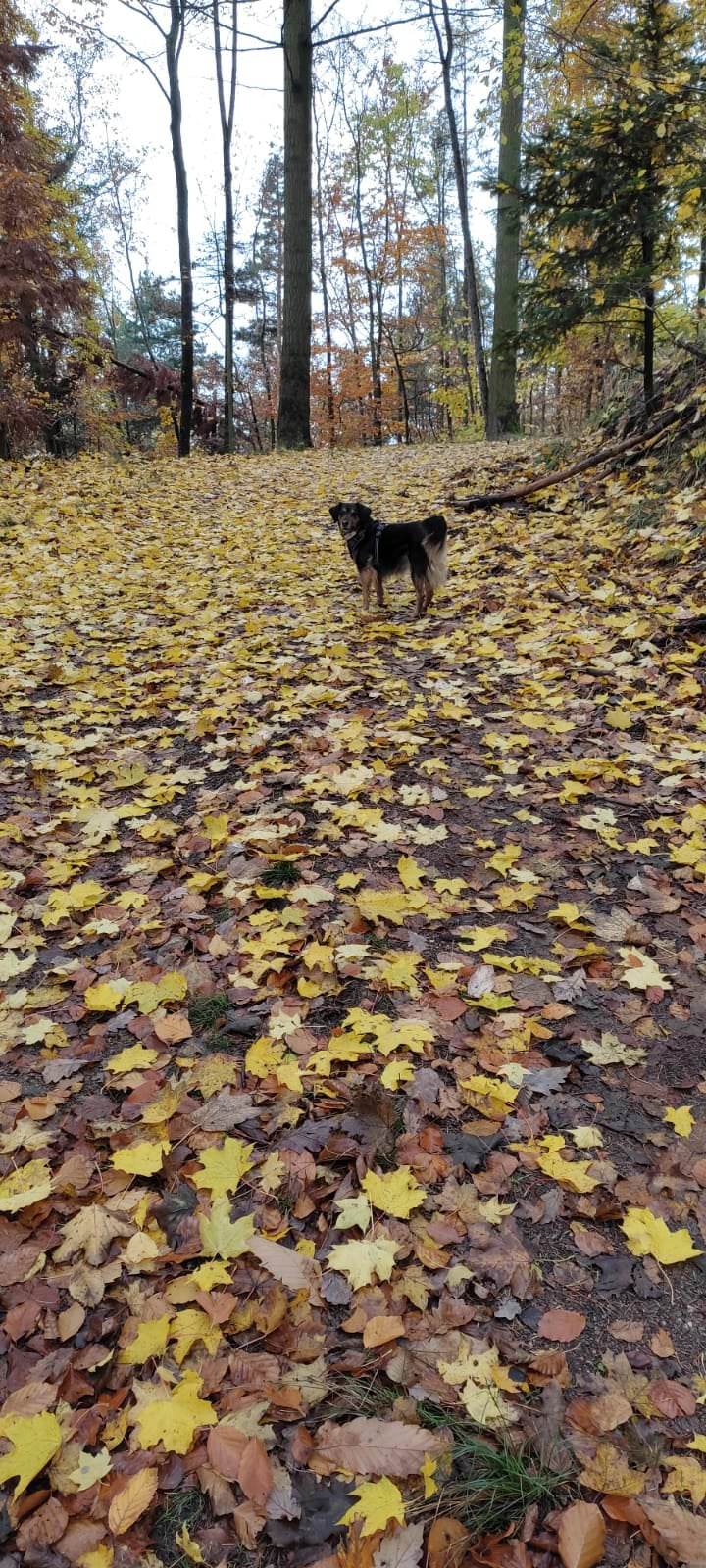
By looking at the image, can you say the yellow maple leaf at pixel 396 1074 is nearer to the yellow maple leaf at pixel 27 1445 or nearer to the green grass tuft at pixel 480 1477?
the green grass tuft at pixel 480 1477

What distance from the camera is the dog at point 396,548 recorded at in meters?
6.30

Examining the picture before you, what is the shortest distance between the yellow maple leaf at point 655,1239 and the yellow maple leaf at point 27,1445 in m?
1.38

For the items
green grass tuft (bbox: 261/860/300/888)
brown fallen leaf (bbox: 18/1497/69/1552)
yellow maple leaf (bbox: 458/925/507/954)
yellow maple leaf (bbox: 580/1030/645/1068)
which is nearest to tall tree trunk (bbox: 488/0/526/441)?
green grass tuft (bbox: 261/860/300/888)

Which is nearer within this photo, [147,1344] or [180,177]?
[147,1344]

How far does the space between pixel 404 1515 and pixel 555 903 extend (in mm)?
2105

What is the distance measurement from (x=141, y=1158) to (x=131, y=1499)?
0.76 m

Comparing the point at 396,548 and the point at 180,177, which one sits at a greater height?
the point at 180,177

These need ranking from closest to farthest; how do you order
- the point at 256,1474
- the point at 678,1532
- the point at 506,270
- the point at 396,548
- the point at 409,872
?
the point at 678,1532 < the point at 256,1474 < the point at 409,872 < the point at 396,548 < the point at 506,270

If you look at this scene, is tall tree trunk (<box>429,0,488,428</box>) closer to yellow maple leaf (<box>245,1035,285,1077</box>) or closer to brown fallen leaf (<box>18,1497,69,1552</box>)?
yellow maple leaf (<box>245,1035,285,1077</box>)

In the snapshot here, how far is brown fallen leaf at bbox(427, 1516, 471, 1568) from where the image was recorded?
1.39 meters

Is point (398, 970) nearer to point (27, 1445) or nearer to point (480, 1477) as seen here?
point (480, 1477)

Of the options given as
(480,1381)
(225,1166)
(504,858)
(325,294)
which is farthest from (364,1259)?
(325,294)

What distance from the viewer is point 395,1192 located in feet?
6.66

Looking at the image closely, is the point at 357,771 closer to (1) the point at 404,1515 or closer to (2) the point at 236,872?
(2) the point at 236,872
